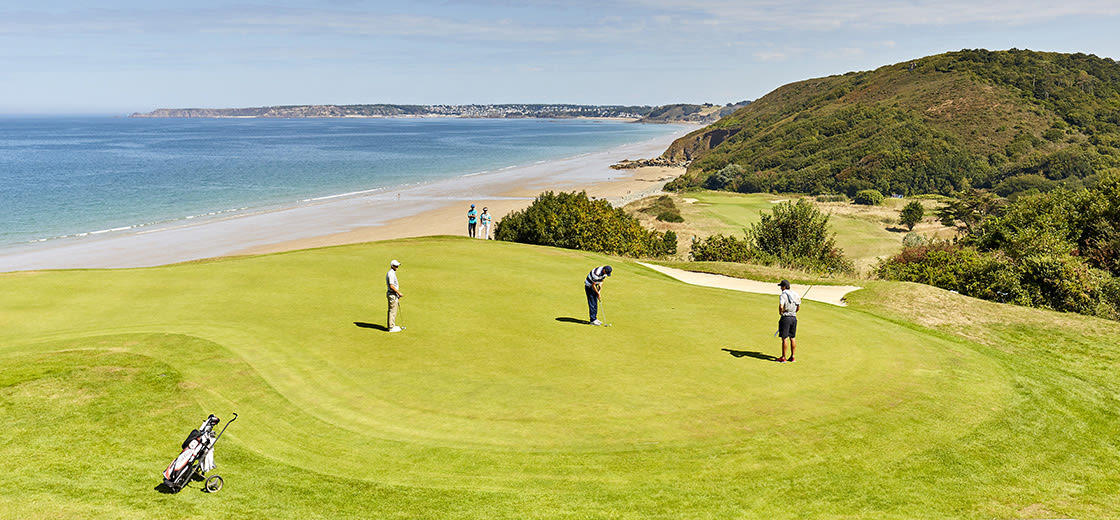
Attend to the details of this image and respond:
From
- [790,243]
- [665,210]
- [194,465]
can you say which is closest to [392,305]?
[194,465]

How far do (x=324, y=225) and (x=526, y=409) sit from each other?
55.5 m

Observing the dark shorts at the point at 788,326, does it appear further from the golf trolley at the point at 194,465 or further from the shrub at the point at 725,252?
the shrub at the point at 725,252

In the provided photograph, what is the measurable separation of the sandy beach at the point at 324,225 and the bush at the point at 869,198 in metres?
29.4

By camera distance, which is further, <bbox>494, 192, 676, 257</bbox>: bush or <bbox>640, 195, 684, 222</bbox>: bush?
<bbox>640, 195, 684, 222</bbox>: bush

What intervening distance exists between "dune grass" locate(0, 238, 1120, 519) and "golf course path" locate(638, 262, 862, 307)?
3.84 meters

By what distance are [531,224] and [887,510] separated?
27.6 m

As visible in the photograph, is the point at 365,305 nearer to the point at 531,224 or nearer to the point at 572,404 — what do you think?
the point at 572,404

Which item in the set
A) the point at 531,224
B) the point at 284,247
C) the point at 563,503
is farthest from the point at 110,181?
the point at 563,503

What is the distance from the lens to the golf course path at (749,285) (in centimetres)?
2322

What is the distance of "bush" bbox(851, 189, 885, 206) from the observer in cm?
9446

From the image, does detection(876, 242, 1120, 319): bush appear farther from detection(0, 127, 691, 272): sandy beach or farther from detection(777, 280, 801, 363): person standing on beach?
detection(0, 127, 691, 272): sandy beach

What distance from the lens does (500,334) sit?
610 inches

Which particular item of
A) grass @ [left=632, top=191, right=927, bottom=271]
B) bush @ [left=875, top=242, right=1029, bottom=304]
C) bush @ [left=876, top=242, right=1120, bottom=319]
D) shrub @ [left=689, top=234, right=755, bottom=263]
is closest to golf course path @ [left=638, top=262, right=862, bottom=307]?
bush @ [left=875, top=242, right=1029, bottom=304]

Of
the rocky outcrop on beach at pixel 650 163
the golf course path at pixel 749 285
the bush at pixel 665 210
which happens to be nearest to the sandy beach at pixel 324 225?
the bush at pixel 665 210
